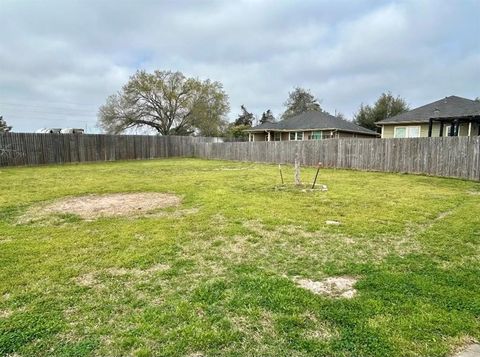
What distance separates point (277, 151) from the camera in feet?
60.7

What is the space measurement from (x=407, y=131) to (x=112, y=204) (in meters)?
19.3

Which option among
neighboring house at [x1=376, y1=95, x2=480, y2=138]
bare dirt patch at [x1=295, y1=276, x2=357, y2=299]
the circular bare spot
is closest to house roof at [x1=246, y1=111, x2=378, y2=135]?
neighboring house at [x1=376, y1=95, x2=480, y2=138]

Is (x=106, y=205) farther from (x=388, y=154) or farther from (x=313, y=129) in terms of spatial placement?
(x=313, y=129)

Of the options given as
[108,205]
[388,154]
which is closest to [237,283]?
[108,205]

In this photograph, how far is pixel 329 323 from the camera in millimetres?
2203

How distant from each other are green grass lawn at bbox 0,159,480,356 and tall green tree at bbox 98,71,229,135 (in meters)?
29.8

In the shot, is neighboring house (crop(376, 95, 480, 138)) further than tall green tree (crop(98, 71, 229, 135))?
No

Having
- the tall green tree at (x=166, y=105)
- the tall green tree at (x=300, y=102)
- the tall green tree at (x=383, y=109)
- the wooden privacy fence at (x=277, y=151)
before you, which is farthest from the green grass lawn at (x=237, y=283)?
the tall green tree at (x=300, y=102)

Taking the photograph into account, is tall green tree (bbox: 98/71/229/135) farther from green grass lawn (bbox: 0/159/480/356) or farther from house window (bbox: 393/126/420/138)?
green grass lawn (bbox: 0/159/480/356)

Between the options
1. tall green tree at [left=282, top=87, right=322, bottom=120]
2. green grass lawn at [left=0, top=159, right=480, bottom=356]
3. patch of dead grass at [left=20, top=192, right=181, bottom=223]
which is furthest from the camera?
tall green tree at [left=282, top=87, right=322, bottom=120]

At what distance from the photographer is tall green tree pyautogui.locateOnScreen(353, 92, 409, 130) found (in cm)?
3291

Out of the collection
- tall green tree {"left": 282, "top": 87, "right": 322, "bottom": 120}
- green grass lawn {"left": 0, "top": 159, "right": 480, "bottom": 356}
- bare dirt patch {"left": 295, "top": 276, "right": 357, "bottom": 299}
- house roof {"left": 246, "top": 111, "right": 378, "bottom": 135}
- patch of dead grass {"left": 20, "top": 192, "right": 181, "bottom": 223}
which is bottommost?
bare dirt patch {"left": 295, "top": 276, "right": 357, "bottom": 299}

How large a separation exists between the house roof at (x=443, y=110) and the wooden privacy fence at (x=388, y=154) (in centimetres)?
686

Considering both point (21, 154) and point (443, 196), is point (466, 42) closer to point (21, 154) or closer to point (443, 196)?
point (443, 196)
